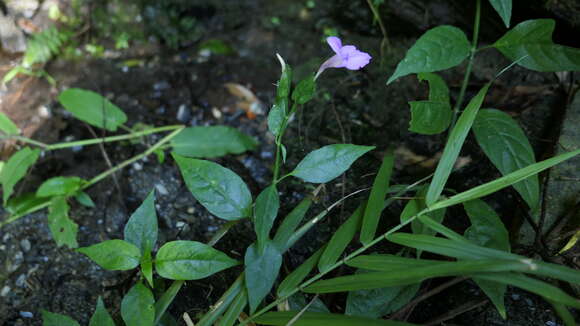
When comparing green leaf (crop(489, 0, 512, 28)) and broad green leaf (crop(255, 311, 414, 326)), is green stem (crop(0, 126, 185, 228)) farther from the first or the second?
green leaf (crop(489, 0, 512, 28))

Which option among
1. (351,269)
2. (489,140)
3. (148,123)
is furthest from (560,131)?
(148,123)

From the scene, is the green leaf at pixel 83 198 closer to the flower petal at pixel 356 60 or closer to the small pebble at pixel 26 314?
the small pebble at pixel 26 314

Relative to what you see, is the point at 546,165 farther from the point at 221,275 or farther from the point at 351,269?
the point at 221,275

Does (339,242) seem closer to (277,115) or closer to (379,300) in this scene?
(379,300)

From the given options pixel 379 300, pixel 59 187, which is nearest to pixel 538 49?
pixel 379 300

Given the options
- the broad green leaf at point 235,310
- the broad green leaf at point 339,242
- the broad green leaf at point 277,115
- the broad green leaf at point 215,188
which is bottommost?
the broad green leaf at point 235,310

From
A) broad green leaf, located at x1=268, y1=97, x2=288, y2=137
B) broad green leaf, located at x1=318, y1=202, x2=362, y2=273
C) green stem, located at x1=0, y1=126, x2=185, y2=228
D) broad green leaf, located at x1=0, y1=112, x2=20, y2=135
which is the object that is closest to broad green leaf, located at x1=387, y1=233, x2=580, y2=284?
broad green leaf, located at x1=318, y1=202, x2=362, y2=273

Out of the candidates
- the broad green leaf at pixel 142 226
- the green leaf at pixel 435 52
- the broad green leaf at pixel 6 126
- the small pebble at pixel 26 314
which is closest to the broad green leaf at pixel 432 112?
the green leaf at pixel 435 52
